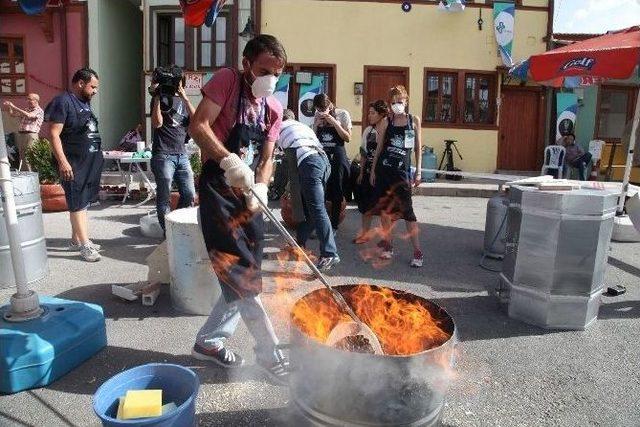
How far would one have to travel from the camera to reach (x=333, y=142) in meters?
6.30

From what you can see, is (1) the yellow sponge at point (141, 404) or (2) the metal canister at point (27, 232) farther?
(2) the metal canister at point (27, 232)

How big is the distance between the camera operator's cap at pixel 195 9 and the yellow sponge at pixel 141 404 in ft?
10.6

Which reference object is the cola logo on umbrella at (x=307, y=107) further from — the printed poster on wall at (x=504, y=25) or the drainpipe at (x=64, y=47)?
the drainpipe at (x=64, y=47)

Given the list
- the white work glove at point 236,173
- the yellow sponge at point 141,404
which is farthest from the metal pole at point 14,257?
the white work glove at point 236,173

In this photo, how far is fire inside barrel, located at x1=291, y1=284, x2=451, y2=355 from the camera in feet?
7.80

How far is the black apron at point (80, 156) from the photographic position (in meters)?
5.14

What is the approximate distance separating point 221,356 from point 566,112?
45.7 ft

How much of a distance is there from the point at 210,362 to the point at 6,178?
5.56 ft

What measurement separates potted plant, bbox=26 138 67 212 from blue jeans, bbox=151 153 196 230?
3037 mm

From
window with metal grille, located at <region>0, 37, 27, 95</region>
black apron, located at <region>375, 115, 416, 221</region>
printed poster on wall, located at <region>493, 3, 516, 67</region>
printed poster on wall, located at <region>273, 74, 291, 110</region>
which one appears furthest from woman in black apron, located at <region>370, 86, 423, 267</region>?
window with metal grille, located at <region>0, 37, 27, 95</region>

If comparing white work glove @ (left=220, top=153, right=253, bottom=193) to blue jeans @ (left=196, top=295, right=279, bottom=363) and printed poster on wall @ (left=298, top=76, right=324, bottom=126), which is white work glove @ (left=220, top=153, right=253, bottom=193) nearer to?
blue jeans @ (left=196, top=295, right=279, bottom=363)

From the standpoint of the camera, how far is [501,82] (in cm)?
1412

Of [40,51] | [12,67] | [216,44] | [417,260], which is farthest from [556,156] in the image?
[12,67]

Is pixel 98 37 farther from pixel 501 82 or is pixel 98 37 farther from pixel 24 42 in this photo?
pixel 501 82
